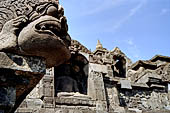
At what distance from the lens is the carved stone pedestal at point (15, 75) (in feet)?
7.13

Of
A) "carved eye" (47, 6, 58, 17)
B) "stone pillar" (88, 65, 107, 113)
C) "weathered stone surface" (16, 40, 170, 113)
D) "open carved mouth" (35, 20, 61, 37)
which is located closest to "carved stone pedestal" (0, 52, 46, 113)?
"open carved mouth" (35, 20, 61, 37)

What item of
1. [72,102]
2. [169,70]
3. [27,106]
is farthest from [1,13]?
[169,70]

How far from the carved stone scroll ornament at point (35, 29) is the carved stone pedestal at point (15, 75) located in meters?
0.08

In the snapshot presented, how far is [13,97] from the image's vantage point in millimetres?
2205

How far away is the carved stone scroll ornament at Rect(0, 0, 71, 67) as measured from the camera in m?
2.34

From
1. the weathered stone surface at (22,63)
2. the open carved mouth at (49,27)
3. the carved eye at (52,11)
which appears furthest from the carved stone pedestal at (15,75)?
the carved eye at (52,11)

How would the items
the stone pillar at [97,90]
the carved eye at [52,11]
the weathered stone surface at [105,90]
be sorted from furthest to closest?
the stone pillar at [97,90] → the weathered stone surface at [105,90] → the carved eye at [52,11]

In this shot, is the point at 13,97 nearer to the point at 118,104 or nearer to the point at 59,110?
the point at 59,110

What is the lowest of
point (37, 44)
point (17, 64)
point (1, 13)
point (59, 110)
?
point (59, 110)

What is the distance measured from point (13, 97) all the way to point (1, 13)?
93cm

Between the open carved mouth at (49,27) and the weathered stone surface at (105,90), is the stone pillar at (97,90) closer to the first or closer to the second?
the weathered stone surface at (105,90)

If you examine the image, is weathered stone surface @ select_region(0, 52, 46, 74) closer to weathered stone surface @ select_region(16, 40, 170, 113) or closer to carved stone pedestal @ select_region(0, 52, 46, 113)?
carved stone pedestal @ select_region(0, 52, 46, 113)

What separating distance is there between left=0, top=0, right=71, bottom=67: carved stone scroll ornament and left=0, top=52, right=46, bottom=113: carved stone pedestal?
0.26 feet

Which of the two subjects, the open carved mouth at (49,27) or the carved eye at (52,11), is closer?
the open carved mouth at (49,27)
